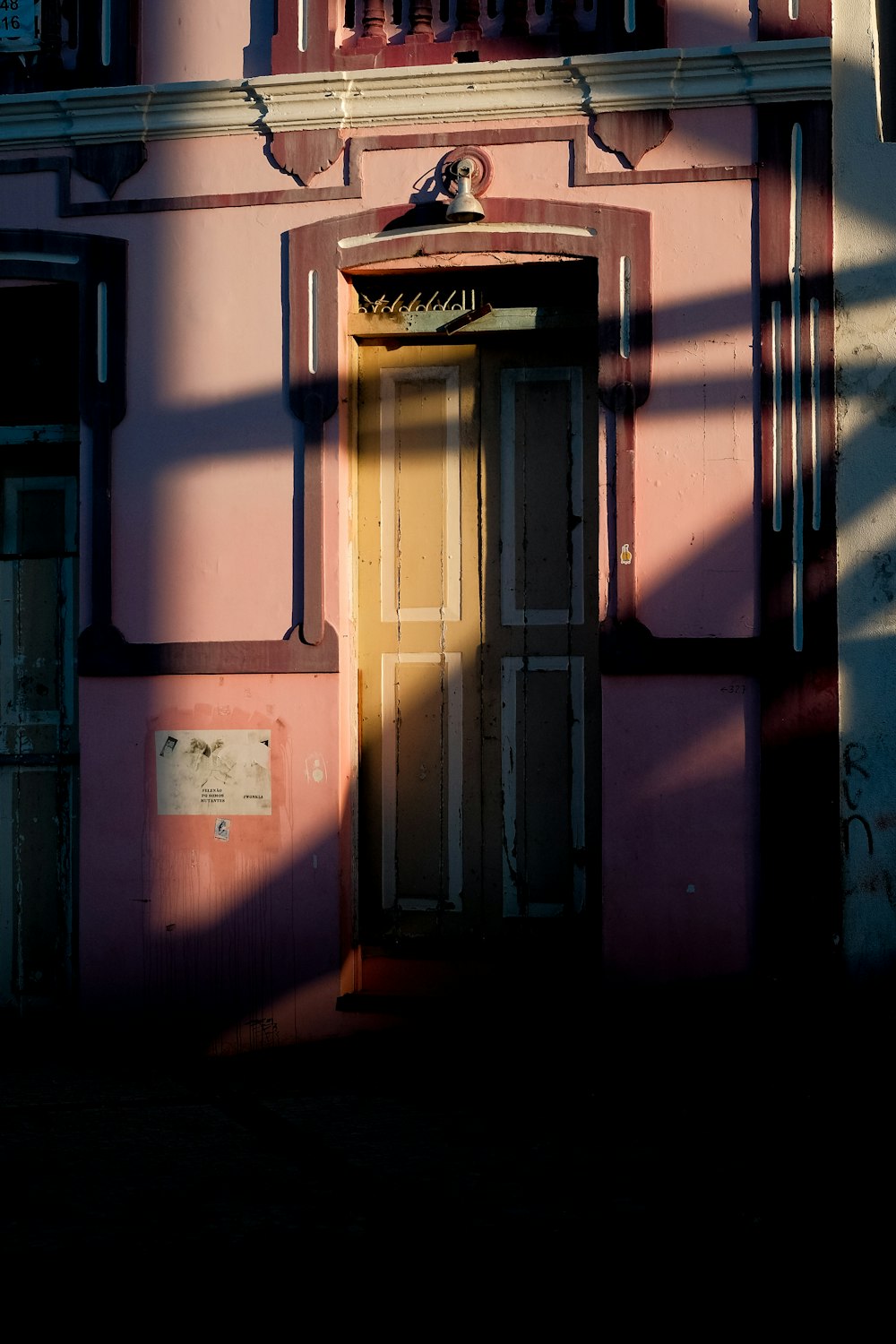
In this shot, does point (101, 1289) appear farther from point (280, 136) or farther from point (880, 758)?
point (280, 136)

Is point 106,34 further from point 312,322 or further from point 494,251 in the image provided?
point 494,251

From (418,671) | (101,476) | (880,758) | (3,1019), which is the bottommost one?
(3,1019)

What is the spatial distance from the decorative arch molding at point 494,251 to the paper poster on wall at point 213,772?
1.84ft

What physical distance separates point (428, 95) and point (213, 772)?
3.05 metres

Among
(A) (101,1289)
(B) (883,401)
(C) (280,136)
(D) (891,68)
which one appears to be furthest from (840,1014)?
(C) (280,136)

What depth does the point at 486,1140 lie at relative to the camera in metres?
4.48

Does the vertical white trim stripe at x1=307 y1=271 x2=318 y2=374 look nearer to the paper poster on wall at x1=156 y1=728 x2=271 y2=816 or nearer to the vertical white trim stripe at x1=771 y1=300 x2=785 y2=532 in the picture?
the paper poster on wall at x1=156 y1=728 x2=271 y2=816

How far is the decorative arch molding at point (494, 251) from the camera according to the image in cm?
557

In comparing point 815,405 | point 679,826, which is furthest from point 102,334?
point 679,826

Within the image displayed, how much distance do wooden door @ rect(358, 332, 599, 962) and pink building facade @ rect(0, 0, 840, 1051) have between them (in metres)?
0.02

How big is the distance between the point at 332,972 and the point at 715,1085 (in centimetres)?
167

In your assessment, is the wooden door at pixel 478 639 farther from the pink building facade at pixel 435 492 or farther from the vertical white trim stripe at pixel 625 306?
the vertical white trim stripe at pixel 625 306

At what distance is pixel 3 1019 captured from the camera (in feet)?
20.5

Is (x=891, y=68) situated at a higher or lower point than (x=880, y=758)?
higher
